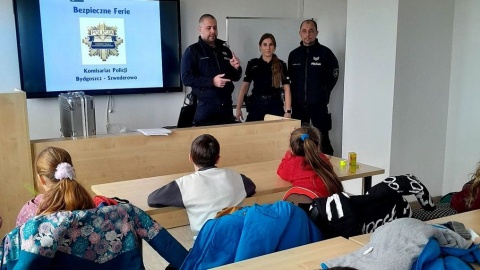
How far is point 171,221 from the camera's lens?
3707 mm

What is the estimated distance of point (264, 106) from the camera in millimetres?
5172

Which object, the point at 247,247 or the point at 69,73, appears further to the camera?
the point at 69,73

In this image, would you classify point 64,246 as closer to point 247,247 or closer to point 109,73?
point 247,247

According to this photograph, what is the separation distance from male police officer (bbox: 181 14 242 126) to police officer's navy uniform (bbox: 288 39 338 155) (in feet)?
3.90

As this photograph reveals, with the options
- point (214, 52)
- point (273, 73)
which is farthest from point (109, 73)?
point (273, 73)

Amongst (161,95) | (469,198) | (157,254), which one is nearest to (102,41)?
(161,95)

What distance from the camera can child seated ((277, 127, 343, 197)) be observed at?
239 centimetres

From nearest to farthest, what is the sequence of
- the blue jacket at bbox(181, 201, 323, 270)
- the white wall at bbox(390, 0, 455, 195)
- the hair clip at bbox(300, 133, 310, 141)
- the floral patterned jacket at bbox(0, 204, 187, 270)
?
the floral patterned jacket at bbox(0, 204, 187, 270) → the blue jacket at bbox(181, 201, 323, 270) → the hair clip at bbox(300, 133, 310, 141) → the white wall at bbox(390, 0, 455, 195)

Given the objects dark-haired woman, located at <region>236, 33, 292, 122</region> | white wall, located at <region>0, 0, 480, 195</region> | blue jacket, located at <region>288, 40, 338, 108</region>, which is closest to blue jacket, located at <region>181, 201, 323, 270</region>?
white wall, located at <region>0, 0, 480, 195</region>

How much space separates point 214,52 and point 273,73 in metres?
1.01

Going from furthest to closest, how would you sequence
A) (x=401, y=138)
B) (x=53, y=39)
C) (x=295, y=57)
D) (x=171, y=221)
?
(x=295, y=57)
(x=53, y=39)
(x=401, y=138)
(x=171, y=221)

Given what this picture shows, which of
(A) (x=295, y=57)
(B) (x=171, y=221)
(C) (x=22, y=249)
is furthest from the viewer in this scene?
(A) (x=295, y=57)

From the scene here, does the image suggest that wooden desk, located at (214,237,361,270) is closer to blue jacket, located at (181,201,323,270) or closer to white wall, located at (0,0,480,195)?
blue jacket, located at (181,201,323,270)

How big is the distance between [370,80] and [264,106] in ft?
4.13
